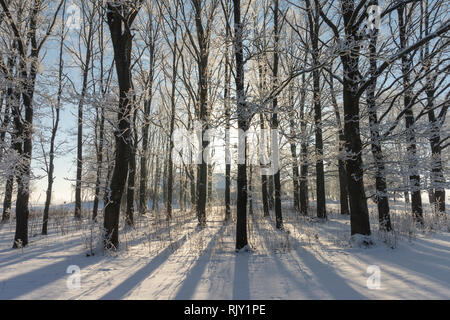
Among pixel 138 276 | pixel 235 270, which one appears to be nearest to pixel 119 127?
pixel 138 276

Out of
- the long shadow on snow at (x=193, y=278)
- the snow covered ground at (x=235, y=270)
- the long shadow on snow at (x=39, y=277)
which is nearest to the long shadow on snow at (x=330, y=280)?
the snow covered ground at (x=235, y=270)

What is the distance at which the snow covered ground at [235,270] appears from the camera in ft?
10.5

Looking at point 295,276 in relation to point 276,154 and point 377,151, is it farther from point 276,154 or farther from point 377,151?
point 276,154

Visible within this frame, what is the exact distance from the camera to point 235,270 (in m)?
4.28

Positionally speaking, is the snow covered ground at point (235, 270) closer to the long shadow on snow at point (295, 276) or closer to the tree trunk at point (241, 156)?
the long shadow on snow at point (295, 276)

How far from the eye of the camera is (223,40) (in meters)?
5.66

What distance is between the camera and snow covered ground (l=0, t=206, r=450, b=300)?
3213 millimetres

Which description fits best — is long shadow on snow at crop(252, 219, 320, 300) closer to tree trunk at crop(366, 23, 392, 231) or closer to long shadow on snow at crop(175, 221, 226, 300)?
long shadow on snow at crop(175, 221, 226, 300)

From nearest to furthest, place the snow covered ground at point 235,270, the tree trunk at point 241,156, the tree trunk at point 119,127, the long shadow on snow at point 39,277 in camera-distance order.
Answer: the snow covered ground at point 235,270
the long shadow on snow at point 39,277
the tree trunk at point 241,156
the tree trunk at point 119,127

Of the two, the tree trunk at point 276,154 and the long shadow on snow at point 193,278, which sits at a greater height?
the tree trunk at point 276,154

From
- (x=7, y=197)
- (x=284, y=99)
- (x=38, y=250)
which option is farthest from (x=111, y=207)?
(x=7, y=197)

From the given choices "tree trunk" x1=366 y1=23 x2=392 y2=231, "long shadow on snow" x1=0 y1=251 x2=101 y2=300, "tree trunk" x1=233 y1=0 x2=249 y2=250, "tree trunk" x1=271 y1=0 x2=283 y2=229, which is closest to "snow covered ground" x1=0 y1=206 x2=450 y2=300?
"long shadow on snow" x1=0 y1=251 x2=101 y2=300
